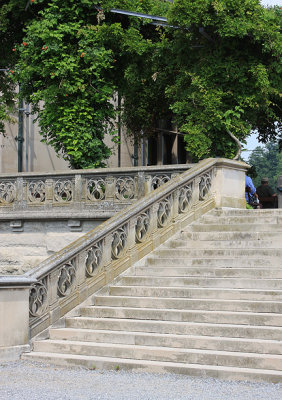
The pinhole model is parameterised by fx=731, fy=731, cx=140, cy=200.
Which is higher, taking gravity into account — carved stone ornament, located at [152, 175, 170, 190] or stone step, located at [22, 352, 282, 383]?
carved stone ornament, located at [152, 175, 170, 190]

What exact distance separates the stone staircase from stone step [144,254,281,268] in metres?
0.01

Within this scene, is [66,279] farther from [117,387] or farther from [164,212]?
[117,387]

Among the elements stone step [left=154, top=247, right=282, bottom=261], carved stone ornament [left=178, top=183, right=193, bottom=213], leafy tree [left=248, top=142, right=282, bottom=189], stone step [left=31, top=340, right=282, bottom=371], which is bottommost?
stone step [left=31, top=340, right=282, bottom=371]

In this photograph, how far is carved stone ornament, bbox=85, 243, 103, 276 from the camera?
10.5 meters

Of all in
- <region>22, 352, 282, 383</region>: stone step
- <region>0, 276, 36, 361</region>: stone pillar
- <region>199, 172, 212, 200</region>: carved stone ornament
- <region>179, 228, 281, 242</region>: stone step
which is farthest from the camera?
<region>199, 172, 212, 200</region>: carved stone ornament

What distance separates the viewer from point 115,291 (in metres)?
10.5

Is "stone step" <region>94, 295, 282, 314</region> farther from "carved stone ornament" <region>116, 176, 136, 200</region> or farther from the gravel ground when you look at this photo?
"carved stone ornament" <region>116, 176, 136, 200</region>

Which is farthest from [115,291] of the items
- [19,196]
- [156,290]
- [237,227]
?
[19,196]

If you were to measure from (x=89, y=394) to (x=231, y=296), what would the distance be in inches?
113

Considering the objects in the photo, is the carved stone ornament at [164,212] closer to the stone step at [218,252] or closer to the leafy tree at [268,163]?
the stone step at [218,252]

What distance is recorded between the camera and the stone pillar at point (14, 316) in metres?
9.22

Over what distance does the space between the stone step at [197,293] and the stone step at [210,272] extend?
49 centimetres

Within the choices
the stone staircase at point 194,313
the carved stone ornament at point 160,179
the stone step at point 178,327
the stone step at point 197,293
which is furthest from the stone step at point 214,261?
the carved stone ornament at point 160,179

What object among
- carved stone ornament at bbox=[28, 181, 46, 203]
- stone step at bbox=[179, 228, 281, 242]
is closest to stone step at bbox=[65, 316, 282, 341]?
stone step at bbox=[179, 228, 281, 242]
